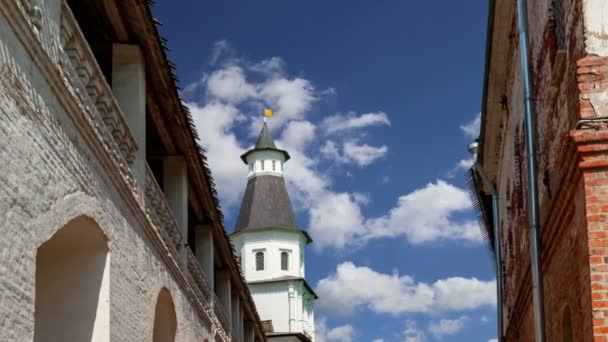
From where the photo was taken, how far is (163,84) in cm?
1273

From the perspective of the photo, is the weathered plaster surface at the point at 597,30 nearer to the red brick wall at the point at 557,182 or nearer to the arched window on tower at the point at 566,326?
the red brick wall at the point at 557,182

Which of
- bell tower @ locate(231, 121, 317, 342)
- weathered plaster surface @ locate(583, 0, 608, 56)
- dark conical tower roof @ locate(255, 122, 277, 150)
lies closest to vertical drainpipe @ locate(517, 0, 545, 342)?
weathered plaster surface @ locate(583, 0, 608, 56)

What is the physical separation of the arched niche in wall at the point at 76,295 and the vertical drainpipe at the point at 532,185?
4.50 m

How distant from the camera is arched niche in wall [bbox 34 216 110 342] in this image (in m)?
9.83

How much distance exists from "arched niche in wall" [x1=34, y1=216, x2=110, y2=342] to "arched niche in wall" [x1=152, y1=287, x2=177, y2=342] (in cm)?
391

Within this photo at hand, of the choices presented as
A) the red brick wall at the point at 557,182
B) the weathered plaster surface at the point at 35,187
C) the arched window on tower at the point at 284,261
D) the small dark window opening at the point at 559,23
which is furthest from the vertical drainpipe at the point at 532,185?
the arched window on tower at the point at 284,261

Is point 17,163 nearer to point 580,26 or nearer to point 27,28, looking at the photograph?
point 27,28

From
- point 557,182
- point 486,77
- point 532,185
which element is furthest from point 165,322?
point 486,77

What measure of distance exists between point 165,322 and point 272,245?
55.5m

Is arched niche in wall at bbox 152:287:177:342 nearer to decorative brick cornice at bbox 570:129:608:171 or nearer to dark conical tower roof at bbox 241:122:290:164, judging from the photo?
decorative brick cornice at bbox 570:129:608:171

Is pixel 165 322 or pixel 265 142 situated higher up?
pixel 265 142

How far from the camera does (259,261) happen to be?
69750mm

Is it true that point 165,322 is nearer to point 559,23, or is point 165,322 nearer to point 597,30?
point 559,23

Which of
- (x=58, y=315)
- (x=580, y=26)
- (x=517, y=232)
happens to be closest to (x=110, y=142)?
(x=58, y=315)
